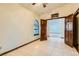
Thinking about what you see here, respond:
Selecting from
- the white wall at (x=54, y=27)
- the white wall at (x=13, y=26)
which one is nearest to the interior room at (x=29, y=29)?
the white wall at (x=13, y=26)

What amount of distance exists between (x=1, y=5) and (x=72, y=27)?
393 centimetres

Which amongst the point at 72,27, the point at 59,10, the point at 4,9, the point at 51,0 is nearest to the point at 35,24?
the point at 59,10

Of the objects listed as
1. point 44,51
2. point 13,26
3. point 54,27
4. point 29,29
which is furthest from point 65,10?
point 54,27

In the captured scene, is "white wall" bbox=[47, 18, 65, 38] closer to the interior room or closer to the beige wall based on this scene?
the interior room

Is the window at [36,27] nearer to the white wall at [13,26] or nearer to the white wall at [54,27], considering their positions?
the white wall at [13,26]

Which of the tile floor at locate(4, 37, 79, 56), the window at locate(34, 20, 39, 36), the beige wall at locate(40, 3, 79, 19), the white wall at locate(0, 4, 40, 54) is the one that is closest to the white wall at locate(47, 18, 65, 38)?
the window at locate(34, 20, 39, 36)

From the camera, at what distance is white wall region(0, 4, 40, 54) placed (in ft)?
14.2

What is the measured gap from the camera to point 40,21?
29.2ft

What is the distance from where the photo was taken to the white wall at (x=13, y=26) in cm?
433

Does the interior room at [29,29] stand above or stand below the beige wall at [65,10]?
below

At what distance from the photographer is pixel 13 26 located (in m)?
5.08

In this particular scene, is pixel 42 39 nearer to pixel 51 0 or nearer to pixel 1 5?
pixel 1 5

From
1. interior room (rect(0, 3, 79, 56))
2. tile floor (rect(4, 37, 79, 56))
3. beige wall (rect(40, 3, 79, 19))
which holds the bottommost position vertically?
tile floor (rect(4, 37, 79, 56))

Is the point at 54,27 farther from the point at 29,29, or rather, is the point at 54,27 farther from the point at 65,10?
the point at 29,29
